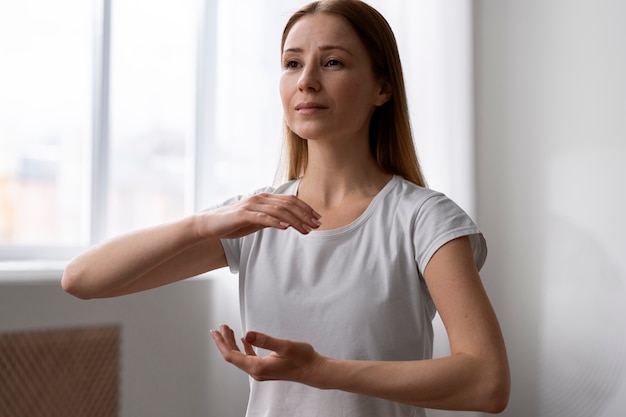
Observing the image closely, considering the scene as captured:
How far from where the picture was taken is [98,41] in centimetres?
258

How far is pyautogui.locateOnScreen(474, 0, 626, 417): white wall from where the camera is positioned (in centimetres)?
270

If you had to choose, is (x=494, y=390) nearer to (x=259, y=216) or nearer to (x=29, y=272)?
(x=259, y=216)

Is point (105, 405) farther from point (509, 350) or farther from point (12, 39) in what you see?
point (509, 350)

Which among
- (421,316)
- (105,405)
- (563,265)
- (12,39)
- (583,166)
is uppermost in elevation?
(12,39)

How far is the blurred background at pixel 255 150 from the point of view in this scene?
249 cm

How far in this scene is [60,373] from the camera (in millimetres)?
2174

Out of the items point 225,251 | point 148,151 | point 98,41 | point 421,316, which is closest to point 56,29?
point 98,41

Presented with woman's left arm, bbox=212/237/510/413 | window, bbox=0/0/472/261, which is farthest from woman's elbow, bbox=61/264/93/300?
window, bbox=0/0/472/261

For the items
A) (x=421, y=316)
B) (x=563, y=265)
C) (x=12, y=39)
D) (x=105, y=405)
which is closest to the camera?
(x=421, y=316)

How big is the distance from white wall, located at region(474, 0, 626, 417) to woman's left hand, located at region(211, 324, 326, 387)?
191cm

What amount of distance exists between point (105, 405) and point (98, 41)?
121 cm

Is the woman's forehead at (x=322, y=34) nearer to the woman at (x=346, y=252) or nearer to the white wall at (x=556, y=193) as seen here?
the woman at (x=346, y=252)

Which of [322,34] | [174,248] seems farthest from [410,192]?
[174,248]

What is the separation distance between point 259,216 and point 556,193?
190cm
